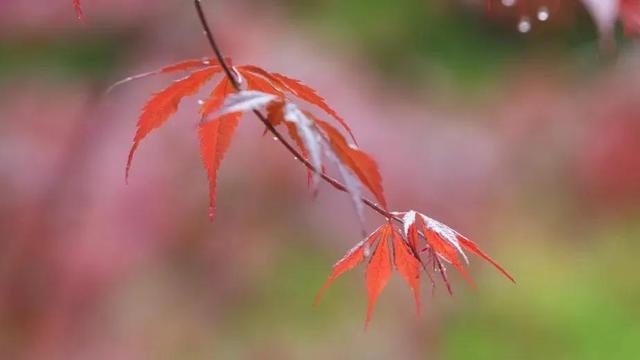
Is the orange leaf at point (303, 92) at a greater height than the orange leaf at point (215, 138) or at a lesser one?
greater

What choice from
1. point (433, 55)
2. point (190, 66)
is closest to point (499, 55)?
point (433, 55)

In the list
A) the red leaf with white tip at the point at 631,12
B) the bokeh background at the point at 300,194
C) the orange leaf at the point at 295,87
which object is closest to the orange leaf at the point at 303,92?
the orange leaf at the point at 295,87

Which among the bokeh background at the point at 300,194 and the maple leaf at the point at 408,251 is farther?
the bokeh background at the point at 300,194

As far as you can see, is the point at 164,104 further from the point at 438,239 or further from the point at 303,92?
the point at 438,239

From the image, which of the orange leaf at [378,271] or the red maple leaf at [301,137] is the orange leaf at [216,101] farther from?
the orange leaf at [378,271]

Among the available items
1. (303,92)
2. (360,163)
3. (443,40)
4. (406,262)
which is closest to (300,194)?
(443,40)

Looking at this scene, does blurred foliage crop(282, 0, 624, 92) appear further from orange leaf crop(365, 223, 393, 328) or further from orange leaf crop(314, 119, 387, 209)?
orange leaf crop(314, 119, 387, 209)
